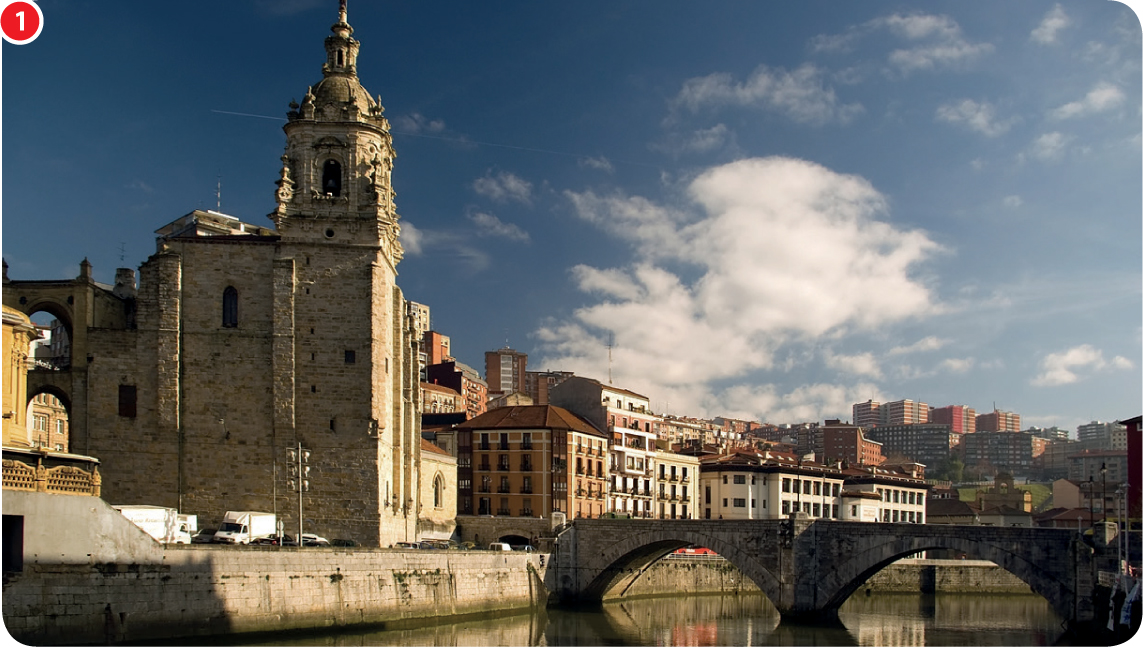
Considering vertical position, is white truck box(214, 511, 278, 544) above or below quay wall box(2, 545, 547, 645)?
above

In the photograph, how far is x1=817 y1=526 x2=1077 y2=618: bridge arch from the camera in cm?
5244

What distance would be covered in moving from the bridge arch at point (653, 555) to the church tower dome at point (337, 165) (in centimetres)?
1999

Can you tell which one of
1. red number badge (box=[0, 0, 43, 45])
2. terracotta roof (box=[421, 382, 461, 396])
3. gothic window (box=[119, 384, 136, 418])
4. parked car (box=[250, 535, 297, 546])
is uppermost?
red number badge (box=[0, 0, 43, 45])

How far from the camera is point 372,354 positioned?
57.2 metres

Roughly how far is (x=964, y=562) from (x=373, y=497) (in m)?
→ 50.6

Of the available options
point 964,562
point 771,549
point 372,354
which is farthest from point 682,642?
point 964,562

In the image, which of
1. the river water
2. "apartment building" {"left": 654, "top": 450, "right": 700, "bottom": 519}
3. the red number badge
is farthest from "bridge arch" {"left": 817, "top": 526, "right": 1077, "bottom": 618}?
the red number badge

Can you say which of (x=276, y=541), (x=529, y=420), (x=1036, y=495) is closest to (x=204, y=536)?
(x=276, y=541)

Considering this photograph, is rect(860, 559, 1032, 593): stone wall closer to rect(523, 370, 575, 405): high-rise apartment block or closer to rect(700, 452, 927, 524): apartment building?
rect(700, 452, 927, 524): apartment building

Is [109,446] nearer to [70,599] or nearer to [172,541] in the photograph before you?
[172,541]

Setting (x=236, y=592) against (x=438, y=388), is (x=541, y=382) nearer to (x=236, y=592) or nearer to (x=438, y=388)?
(x=438, y=388)

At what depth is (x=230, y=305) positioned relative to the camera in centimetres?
5762

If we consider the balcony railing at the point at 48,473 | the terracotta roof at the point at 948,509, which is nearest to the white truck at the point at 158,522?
the balcony railing at the point at 48,473

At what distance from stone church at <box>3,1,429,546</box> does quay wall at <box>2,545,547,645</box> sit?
4.14 m
